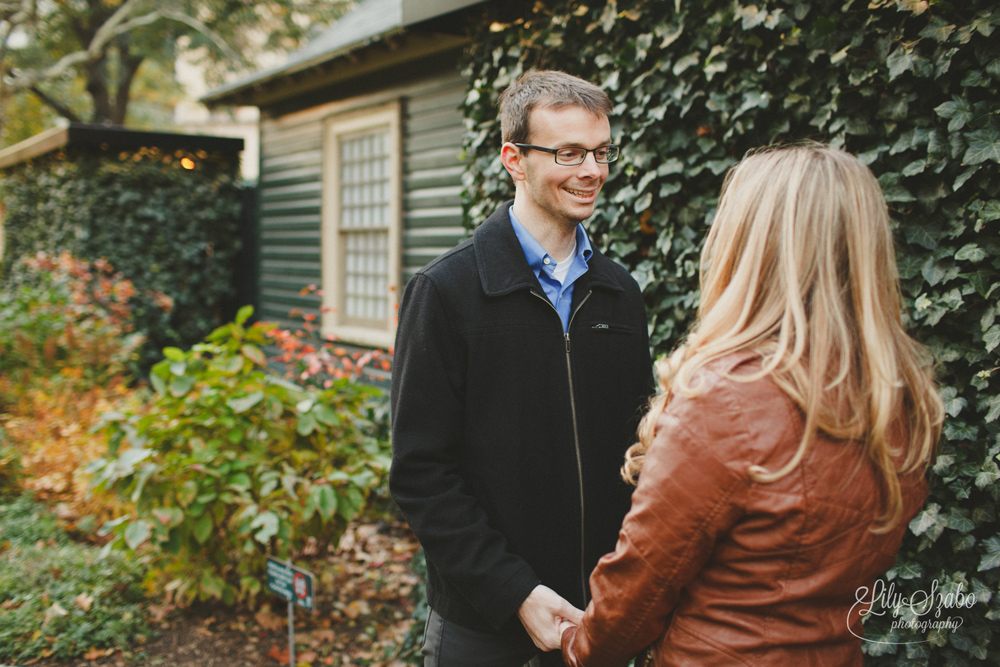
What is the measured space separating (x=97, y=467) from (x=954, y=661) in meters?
3.66

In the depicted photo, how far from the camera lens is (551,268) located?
203cm

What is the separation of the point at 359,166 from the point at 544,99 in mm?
6232

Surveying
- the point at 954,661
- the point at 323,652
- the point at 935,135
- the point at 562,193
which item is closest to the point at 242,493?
the point at 323,652

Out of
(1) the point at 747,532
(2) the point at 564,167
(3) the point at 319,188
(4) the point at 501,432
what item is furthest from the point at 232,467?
(3) the point at 319,188

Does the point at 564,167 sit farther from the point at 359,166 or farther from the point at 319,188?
the point at 319,188

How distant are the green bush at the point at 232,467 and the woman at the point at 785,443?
7.56 ft

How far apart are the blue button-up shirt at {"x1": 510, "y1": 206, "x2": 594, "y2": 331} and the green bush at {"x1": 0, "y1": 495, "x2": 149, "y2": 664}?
3.03 meters

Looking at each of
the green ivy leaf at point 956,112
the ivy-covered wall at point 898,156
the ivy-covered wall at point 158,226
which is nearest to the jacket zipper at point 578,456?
the ivy-covered wall at point 898,156

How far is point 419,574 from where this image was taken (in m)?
3.72

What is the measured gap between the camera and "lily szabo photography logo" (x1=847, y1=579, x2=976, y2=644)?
7.19 ft

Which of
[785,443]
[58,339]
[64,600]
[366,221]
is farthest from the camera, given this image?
[366,221]

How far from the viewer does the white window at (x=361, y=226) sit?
704 centimetres

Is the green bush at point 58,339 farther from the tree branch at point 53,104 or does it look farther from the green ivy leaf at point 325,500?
the tree branch at point 53,104

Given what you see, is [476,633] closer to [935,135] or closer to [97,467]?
[935,135]
